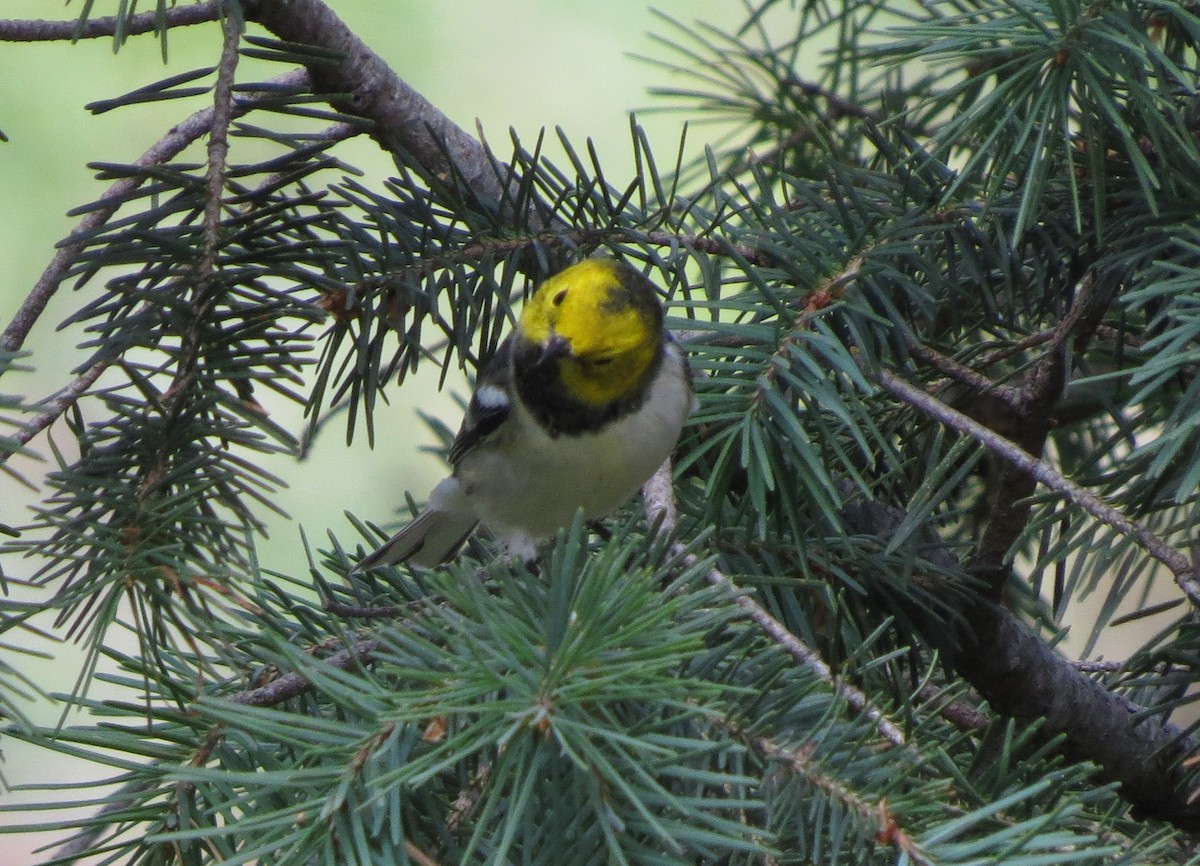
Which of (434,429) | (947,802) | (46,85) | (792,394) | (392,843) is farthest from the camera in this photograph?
(46,85)

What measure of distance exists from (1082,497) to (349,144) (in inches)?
166

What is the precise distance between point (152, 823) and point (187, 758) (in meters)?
0.06

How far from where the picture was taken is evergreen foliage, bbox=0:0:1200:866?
85 cm

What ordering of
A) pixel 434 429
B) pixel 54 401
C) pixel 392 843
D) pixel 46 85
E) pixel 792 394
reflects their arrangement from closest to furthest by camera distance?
1. pixel 392 843
2. pixel 54 401
3. pixel 792 394
4. pixel 434 429
5. pixel 46 85

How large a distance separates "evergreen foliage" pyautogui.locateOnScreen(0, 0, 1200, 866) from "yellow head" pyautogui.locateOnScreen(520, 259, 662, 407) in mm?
47

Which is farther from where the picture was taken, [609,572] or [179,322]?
[179,322]

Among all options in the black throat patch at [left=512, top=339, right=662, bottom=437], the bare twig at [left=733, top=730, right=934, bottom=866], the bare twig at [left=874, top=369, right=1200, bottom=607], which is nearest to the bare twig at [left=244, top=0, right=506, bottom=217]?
the black throat patch at [left=512, top=339, right=662, bottom=437]

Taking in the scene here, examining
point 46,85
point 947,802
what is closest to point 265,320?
point 947,802

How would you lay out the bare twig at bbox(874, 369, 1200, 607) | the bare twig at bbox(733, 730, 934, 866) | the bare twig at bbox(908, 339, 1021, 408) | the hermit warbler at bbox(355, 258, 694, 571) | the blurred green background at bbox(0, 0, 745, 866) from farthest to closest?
the blurred green background at bbox(0, 0, 745, 866) < the hermit warbler at bbox(355, 258, 694, 571) < the bare twig at bbox(908, 339, 1021, 408) < the bare twig at bbox(874, 369, 1200, 607) < the bare twig at bbox(733, 730, 934, 866)

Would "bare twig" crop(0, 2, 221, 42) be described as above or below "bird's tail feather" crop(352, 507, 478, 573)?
above

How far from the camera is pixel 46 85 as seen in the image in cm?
505

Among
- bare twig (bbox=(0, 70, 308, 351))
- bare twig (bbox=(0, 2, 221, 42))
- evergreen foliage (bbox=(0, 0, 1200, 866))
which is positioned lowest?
evergreen foliage (bbox=(0, 0, 1200, 866))

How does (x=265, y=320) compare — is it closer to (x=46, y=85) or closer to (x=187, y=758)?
(x=187, y=758)

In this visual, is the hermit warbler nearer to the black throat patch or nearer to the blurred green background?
the black throat patch
